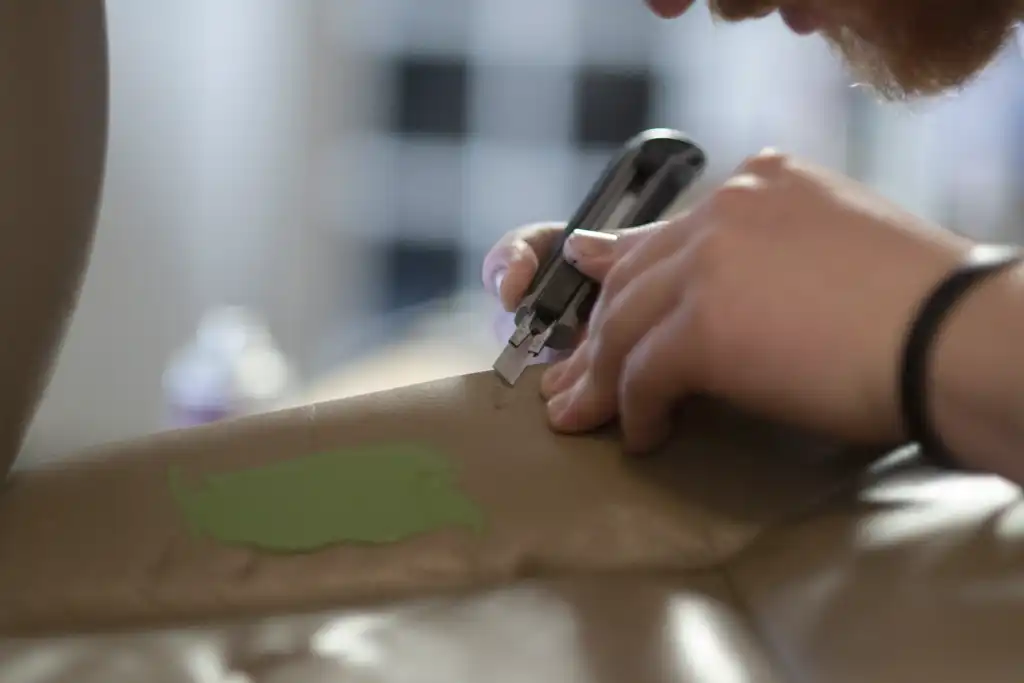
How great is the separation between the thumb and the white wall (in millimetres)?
1417

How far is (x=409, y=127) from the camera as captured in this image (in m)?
2.09

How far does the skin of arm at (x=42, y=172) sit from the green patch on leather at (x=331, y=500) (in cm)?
8

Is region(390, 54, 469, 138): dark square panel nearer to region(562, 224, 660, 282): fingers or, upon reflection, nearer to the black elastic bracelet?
region(562, 224, 660, 282): fingers

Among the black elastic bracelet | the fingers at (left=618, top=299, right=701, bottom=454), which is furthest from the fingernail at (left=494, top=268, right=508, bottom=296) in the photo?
the black elastic bracelet

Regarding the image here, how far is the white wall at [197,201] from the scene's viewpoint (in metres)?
1.79

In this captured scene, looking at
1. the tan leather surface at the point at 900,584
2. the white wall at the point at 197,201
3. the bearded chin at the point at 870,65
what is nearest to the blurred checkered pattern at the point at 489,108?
the white wall at the point at 197,201

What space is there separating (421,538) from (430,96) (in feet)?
5.78

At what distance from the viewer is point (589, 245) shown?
493 millimetres

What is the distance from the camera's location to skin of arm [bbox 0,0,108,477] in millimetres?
391

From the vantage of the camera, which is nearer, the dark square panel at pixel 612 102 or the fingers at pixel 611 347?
the fingers at pixel 611 347

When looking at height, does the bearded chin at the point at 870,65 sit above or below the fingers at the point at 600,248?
above

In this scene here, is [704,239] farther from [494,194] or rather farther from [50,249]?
[494,194]

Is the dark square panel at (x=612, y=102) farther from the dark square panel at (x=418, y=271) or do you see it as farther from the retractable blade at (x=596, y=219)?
the retractable blade at (x=596, y=219)

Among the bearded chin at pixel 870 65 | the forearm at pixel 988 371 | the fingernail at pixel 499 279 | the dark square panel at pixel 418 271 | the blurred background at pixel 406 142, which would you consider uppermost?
the bearded chin at pixel 870 65
